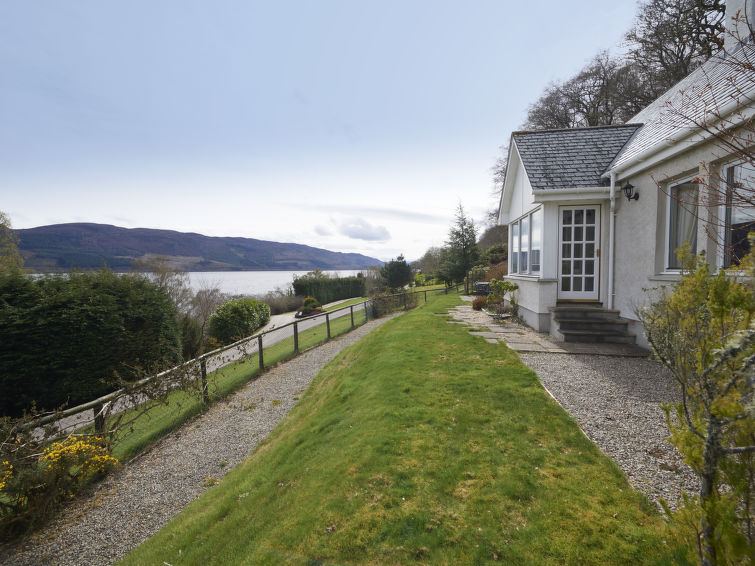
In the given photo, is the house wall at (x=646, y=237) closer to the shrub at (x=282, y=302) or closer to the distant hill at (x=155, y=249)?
the shrub at (x=282, y=302)

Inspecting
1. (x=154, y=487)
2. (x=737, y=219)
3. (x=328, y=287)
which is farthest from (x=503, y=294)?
(x=328, y=287)

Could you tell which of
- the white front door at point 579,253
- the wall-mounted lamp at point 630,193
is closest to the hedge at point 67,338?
the white front door at point 579,253

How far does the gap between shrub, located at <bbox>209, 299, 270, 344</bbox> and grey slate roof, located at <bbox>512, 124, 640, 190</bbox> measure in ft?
52.1

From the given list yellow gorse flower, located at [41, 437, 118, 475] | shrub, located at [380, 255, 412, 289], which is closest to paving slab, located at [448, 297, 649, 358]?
yellow gorse flower, located at [41, 437, 118, 475]

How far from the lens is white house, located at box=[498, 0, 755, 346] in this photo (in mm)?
5668

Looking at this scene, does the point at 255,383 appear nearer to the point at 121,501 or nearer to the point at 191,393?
the point at 191,393

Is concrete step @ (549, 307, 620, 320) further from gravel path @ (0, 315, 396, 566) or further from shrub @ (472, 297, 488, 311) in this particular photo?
gravel path @ (0, 315, 396, 566)

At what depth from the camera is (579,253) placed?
8.97m

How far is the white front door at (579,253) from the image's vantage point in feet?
29.0

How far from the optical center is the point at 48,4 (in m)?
8.15

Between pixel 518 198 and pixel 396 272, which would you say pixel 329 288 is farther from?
pixel 518 198

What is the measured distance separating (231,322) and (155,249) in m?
109

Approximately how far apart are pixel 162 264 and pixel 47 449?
2846 cm

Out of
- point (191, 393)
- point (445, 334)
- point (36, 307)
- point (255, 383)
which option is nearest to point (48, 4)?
point (36, 307)
